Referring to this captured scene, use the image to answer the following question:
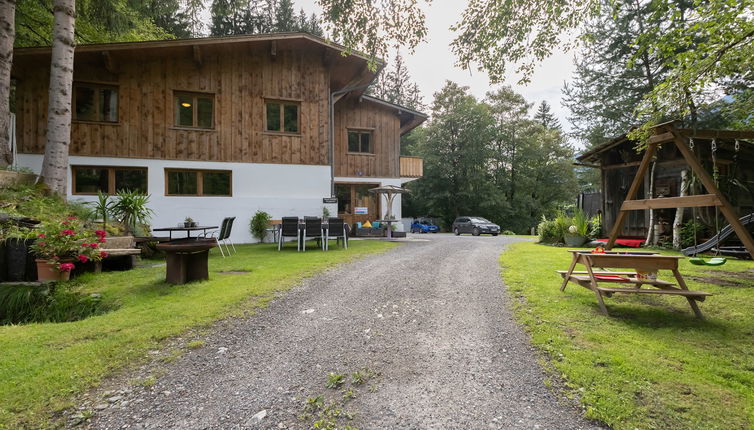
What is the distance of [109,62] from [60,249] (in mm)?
9371

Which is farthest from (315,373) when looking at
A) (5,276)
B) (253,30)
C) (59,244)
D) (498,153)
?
(498,153)

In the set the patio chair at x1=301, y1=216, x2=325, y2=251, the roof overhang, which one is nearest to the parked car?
the roof overhang

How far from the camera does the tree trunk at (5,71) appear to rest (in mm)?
8602

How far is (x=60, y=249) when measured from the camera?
5707 mm

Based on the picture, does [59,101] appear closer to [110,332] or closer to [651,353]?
[110,332]

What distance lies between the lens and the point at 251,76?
13594 millimetres

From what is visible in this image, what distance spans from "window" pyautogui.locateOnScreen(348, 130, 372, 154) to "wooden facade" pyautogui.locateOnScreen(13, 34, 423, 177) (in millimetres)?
3349

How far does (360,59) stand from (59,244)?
466 inches

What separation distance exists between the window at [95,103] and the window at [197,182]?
9.00 ft

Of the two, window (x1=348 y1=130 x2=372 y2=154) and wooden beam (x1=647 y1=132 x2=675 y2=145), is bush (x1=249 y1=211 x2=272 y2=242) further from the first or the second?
wooden beam (x1=647 y1=132 x2=675 y2=145)

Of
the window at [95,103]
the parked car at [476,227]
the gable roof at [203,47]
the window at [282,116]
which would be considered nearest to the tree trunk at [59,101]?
the gable roof at [203,47]

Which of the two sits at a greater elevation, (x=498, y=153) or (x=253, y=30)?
(x=253, y=30)

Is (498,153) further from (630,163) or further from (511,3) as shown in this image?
(511,3)

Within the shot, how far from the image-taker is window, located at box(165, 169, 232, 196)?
12883mm
